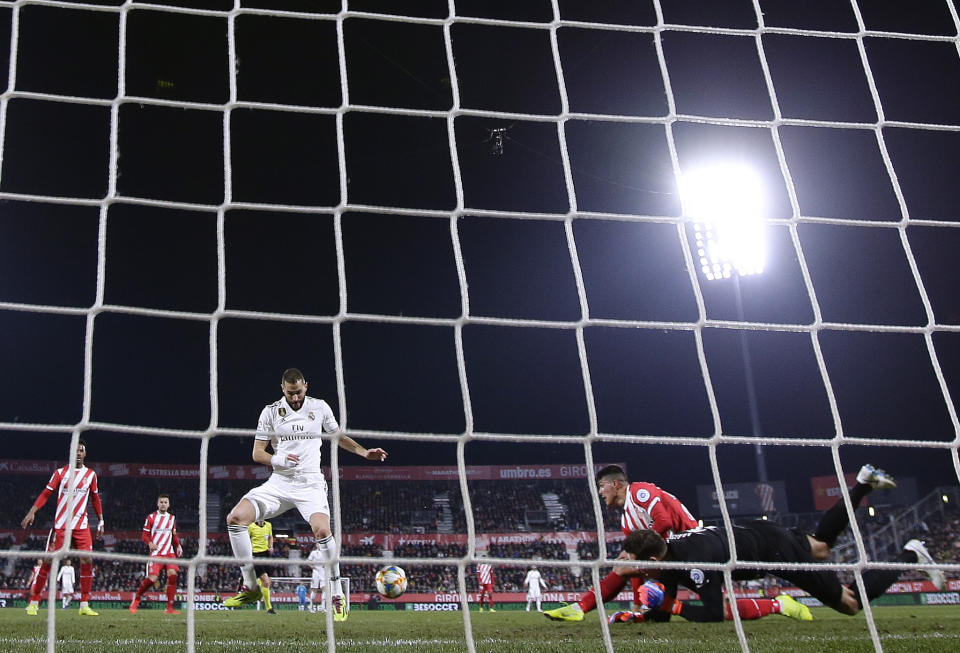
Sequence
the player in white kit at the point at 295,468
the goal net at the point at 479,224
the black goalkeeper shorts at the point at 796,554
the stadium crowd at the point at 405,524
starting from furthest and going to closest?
the stadium crowd at the point at 405,524 → the goal net at the point at 479,224 → the player in white kit at the point at 295,468 → the black goalkeeper shorts at the point at 796,554

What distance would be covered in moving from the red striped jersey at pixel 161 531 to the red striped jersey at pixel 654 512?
499 centimetres

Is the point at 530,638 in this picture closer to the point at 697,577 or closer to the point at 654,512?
the point at 697,577

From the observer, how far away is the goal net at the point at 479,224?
414 inches

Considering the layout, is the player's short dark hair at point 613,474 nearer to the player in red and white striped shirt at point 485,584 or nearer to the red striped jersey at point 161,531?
the red striped jersey at point 161,531

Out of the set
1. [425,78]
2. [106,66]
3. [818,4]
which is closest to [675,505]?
[818,4]

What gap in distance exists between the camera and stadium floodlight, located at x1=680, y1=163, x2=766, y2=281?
15013mm

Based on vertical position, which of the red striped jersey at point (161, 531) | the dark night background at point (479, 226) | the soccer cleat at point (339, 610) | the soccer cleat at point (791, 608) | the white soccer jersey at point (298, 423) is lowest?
the soccer cleat at point (791, 608)

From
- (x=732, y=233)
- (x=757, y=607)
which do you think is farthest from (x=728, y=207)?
(x=757, y=607)

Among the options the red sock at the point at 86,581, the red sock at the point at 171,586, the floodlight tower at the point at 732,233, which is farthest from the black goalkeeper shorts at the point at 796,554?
the floodlight tower at the point at 732,233

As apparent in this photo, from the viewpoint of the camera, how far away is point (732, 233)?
18312 mm

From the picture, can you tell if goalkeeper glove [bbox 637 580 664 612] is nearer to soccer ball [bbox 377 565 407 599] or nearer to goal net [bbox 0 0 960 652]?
soccer ball [bbox 377 565 407 599]

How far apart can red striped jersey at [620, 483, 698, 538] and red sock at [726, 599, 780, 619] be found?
0.63 m

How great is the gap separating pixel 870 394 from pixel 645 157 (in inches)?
331

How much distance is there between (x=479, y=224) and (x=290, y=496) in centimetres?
1156
